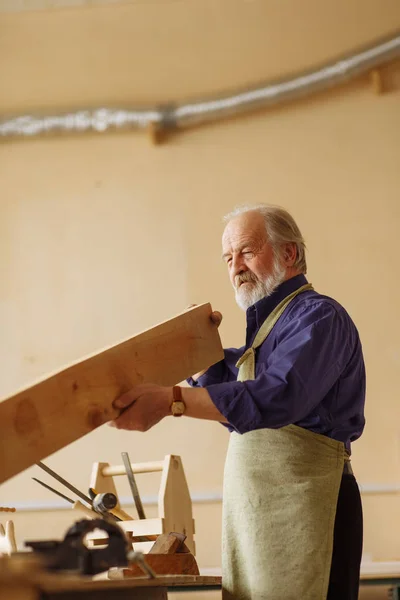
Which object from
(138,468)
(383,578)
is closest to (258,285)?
(138,468)

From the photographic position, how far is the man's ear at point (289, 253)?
2480 mm

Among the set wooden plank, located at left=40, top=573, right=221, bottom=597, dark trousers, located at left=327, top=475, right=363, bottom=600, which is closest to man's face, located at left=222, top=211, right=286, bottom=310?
dark trousers, located at left=327, top=475, right=363, bottom=600

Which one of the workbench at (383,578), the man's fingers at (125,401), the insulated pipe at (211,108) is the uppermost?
the insulated pipe at (211,108)

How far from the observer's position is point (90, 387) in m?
1.84

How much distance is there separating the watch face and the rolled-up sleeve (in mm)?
75

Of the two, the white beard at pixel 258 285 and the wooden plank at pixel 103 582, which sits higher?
the white beard at pixel 258 285

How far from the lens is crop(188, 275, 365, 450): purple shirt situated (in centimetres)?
192

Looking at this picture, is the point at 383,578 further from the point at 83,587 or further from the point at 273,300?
the point at 83,587

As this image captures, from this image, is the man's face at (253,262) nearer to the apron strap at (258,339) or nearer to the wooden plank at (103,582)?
the apron strap at (258,339)

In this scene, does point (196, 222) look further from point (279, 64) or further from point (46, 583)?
point (46, 583)

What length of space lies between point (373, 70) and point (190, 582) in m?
3.47

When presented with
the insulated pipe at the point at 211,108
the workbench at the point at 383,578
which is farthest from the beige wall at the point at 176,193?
the workbench at the point at 383,578

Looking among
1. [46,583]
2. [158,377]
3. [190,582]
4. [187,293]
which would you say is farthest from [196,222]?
[46,583]

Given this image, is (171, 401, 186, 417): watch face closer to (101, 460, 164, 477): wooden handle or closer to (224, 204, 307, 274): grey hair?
(224, 204, 307, 274): grey hair
